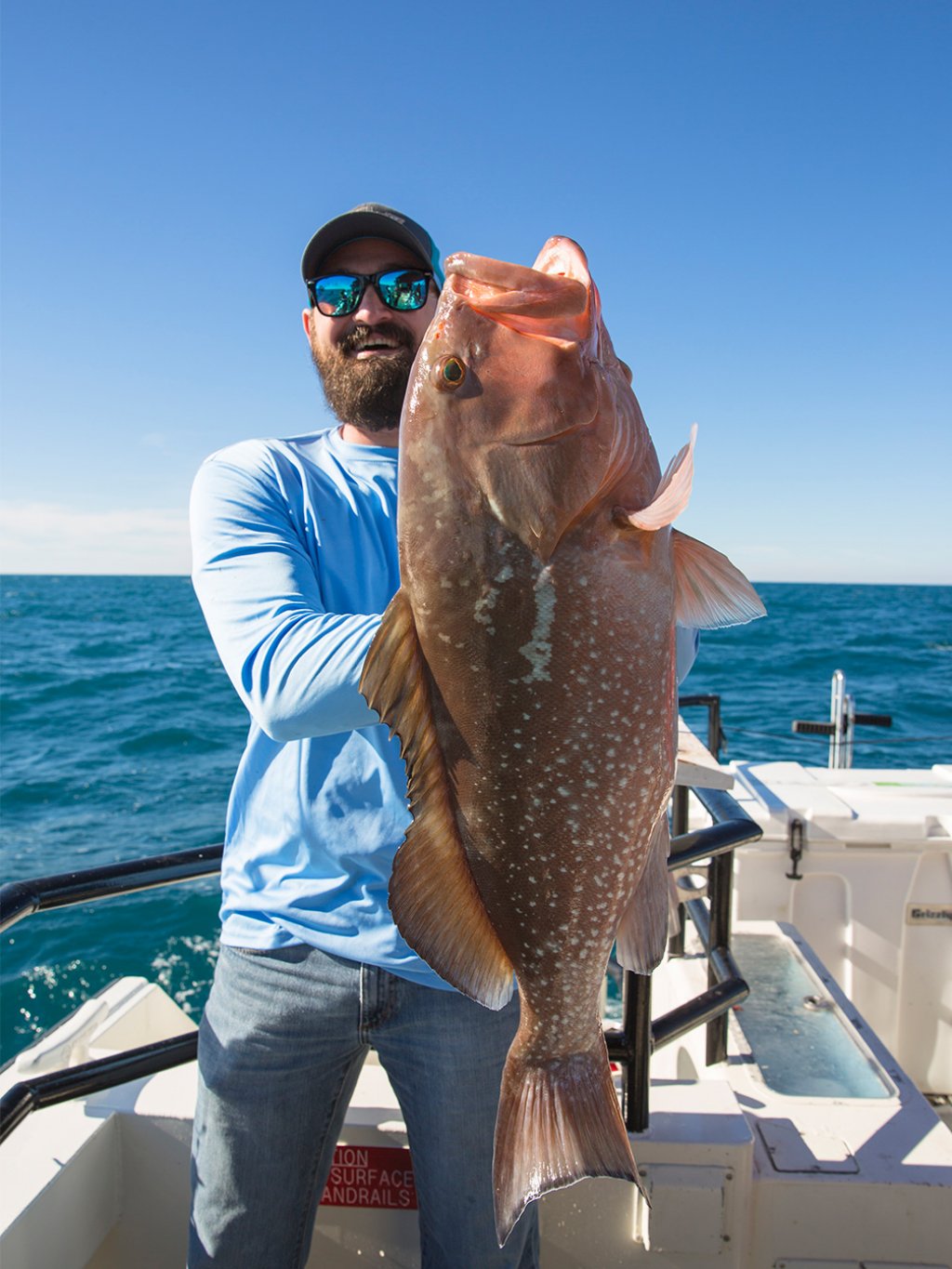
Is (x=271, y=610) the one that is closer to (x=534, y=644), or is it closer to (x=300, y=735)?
(x=300, y=735)

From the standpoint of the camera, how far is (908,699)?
2206 centimetres

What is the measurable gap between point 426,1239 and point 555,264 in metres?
2.15

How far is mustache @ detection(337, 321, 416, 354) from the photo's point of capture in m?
2.39

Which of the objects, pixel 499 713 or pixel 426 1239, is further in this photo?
pixel 426 1239

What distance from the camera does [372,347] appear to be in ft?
7.82

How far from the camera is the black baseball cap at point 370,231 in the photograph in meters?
2.34

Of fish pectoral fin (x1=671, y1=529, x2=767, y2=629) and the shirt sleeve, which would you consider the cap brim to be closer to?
the shirt sleeve

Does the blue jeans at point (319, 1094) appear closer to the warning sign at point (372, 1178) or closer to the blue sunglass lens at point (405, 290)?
the warning sign at point (372, 1178)

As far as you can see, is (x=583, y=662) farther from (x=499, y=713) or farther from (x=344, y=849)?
(x=344, y=849)

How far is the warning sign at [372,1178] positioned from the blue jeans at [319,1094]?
433mm

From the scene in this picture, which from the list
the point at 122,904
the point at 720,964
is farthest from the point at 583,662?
the point at 122,904

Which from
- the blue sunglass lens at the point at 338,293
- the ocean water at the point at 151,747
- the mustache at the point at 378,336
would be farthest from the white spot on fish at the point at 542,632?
the ocean water at the point at 151,747

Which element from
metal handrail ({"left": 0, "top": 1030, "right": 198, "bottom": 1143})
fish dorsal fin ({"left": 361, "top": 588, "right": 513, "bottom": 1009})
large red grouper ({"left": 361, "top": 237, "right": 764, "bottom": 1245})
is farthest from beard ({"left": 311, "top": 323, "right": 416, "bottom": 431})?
metal handrail ({"left": 0, "top": 1030, "right": 198, "bottom": 1143})

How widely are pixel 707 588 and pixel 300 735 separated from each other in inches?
31.1
